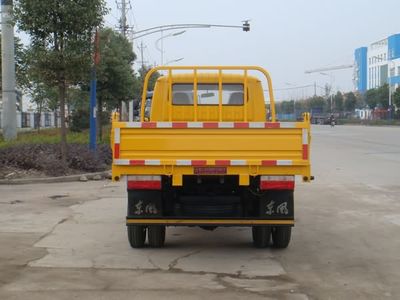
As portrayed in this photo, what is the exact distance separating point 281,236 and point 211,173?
1482 mm

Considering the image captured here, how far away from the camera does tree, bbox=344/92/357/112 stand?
11831 centimetres

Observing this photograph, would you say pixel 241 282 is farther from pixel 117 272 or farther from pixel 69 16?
pixel 69 16

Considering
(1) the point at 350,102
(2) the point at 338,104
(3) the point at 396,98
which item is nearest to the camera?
(3) the point at 396,98

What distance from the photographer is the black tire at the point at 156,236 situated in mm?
7873

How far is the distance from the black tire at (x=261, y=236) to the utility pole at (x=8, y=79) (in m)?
15.8

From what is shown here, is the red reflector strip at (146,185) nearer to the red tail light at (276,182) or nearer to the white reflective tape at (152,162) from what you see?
the white reflective tape at (152,162)

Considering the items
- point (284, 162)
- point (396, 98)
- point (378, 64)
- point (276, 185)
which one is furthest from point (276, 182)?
point (378, 64)

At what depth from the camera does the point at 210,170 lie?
698cm

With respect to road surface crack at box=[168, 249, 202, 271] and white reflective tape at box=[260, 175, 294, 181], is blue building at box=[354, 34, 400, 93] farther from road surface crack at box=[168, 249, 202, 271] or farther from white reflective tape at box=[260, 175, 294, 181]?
white reflective tape at box=[260, 175, 294, 181]

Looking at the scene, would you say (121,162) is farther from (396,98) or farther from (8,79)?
(396,98)

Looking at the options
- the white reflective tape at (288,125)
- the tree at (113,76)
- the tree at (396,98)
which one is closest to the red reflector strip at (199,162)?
the white reflective tape at (288,125)

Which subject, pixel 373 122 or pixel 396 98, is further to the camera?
pixel 373 122

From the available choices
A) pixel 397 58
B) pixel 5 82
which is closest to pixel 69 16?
pixel 5 82

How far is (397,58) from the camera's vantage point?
114 meters
